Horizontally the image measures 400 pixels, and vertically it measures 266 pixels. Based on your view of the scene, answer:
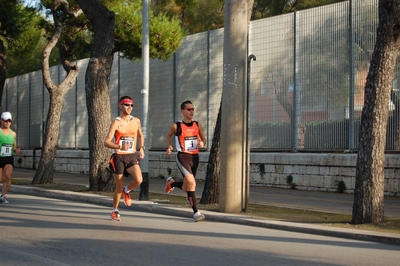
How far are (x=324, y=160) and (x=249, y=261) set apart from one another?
10205 mm

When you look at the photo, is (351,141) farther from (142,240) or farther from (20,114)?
(20,114)

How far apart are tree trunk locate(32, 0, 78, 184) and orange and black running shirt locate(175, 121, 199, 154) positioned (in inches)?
412

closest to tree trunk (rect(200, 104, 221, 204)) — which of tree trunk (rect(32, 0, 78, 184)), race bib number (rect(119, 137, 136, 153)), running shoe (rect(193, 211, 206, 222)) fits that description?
running shoe (rect(193, 211, 206, 222))

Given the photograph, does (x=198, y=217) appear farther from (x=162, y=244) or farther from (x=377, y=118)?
(x=377, y=118)

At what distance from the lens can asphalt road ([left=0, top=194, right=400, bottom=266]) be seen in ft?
27.1

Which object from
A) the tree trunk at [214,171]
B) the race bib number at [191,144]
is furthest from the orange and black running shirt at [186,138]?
the tree trunk at [214,171]

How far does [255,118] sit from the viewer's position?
20156 millimetres

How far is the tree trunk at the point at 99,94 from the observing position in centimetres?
1833

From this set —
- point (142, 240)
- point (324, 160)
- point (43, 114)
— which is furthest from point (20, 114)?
point (142, 240)

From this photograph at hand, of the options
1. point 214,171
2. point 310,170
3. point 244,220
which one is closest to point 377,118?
point 244,220

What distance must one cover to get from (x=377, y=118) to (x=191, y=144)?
3193 millimetres

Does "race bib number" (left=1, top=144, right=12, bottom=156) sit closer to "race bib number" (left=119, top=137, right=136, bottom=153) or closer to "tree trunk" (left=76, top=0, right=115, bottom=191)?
"tree trunk" (left=76, top=0, right=115, bottom=191)

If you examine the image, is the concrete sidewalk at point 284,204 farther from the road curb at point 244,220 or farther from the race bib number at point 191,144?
the race bib number at point 191,144

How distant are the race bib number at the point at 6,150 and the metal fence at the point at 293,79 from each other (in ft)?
24.5
